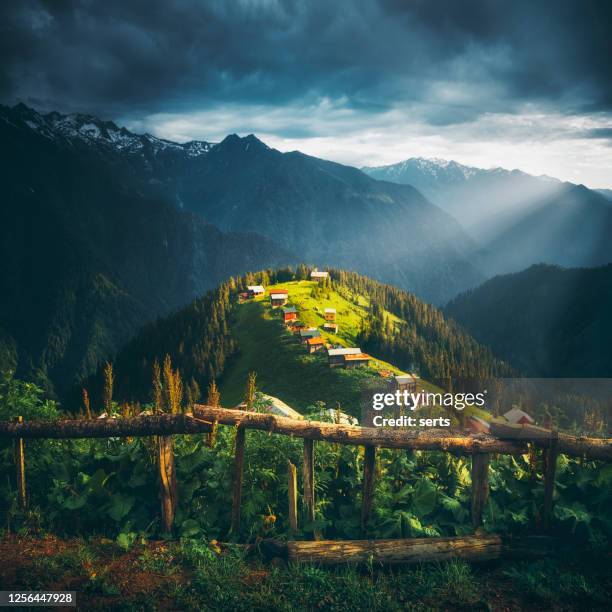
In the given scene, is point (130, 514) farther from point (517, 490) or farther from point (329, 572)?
point (517, 490)

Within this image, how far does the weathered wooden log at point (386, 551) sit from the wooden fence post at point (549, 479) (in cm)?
188

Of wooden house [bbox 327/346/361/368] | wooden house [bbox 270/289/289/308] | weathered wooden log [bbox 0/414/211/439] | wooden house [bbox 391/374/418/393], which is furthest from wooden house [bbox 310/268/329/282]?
weathered wooden log [bbox 0/414/211/439]

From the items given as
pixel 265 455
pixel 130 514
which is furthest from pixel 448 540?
pixel 130 514

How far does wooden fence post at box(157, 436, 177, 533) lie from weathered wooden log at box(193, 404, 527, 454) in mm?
1332

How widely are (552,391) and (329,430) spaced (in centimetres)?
14312

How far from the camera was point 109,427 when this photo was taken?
13227mm

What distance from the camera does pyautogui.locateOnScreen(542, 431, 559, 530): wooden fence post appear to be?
12.6 metres

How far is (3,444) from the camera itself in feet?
48.3

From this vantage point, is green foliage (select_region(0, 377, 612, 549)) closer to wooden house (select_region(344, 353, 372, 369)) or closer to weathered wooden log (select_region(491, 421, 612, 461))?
weathered wooden log (select_region(491, 421, 612, 461))

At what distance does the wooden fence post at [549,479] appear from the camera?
12602 mm

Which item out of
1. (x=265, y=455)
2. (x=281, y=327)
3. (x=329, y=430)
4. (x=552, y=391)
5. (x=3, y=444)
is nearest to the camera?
(x=329, y=430)

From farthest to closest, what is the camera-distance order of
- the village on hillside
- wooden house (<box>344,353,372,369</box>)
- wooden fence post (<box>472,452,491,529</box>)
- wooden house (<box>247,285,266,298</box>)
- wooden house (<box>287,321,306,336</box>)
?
wooden house (<box>247,285,266,298</box>) → wooden house (<box>287,321,306,336</box>) → wooden house (<box>344,353,372,369</box>) → the village on hillside → wooden fence post (<box>472,452,491,529</box>)

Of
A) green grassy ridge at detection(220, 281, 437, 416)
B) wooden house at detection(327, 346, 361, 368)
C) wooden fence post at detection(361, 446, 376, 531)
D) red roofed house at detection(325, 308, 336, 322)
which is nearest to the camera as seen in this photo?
wooden fence post at detection(361, 446, 376, 531)

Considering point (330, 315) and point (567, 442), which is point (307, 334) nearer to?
point (330, 315)
